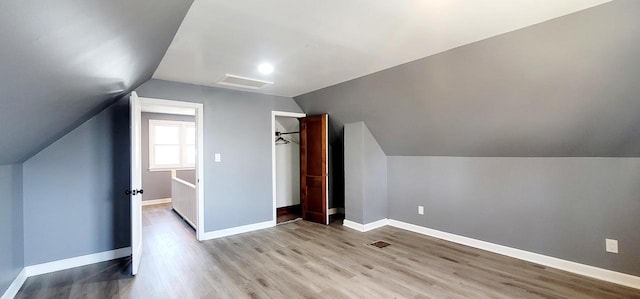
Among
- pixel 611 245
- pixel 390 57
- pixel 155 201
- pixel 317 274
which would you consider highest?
pixel 390 57

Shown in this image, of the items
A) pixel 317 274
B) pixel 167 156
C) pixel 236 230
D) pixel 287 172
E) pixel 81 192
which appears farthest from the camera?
pixel 167 156

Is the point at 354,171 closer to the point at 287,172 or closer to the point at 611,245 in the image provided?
the point at 287,172

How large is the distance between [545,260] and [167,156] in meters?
7.57

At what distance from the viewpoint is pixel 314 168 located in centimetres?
479

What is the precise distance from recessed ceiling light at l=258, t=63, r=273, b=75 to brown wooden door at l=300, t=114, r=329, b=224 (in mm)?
1508

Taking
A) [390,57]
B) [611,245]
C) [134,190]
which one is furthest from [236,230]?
[611,245]

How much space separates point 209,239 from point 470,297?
3276mm

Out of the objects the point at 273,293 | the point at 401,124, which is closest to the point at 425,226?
the point at 401,124

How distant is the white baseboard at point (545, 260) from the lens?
2.55 meters

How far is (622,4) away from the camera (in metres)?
1.74

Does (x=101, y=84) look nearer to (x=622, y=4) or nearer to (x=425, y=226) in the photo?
(x=622, y=4)

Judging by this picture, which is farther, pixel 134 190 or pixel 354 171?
pixel 354 171

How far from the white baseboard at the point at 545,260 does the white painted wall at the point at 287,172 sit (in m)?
2.64

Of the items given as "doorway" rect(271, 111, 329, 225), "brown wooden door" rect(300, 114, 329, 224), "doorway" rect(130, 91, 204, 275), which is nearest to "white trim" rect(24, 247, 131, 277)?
"doorway" rect(130, 91, 204, 275)
